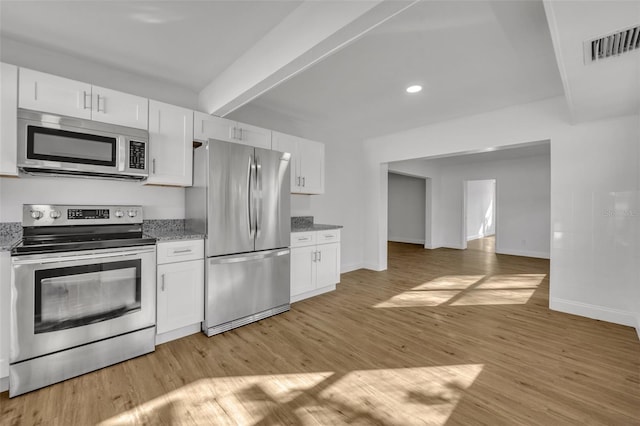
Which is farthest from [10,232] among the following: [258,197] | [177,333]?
[258,197]

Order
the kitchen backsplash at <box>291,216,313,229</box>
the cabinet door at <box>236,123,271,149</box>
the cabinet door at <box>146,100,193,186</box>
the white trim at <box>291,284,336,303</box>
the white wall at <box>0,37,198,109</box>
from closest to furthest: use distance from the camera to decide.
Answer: the white wall at <box>0,37,198,109</box> → the cabinet door at <box>146,100,193,186</box> → the cabinet door at <box>236,123,271,149</box> → the white trim at <box>291,284,336,303</box> → the kitchen backsplash at <box>291,216,313,229</box>

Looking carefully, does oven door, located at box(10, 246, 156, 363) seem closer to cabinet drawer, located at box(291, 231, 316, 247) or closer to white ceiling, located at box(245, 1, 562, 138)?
cabinet drawer, located at box(291, 231, 316, 247)

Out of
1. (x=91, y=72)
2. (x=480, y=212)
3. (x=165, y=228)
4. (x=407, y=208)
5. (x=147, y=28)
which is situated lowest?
(x=165, y=228)

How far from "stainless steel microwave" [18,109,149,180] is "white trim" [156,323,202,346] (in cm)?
146

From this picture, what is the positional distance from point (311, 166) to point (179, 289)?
2.35 meters

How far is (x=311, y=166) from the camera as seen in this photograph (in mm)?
4082

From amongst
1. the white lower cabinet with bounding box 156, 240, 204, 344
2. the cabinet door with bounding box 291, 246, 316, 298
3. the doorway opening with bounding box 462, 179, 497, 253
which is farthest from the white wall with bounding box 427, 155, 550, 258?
the white lower cabinet with bounding box 156, 240, 204, 344

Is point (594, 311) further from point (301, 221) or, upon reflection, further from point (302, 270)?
point (301, 221)

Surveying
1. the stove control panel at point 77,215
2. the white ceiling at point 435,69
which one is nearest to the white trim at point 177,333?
the stove control panel at point 77,215

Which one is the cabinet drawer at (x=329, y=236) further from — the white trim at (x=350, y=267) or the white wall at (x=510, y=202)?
the white wall at (x=510, y=202)

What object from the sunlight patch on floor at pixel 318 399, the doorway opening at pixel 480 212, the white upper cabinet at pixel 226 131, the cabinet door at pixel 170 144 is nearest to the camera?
the sunlight patch on floor at pixel 318 399

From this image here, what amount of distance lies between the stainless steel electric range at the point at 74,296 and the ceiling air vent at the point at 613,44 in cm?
341

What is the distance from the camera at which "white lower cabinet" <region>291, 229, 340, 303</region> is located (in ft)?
11.7

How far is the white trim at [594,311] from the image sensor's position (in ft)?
9.62
